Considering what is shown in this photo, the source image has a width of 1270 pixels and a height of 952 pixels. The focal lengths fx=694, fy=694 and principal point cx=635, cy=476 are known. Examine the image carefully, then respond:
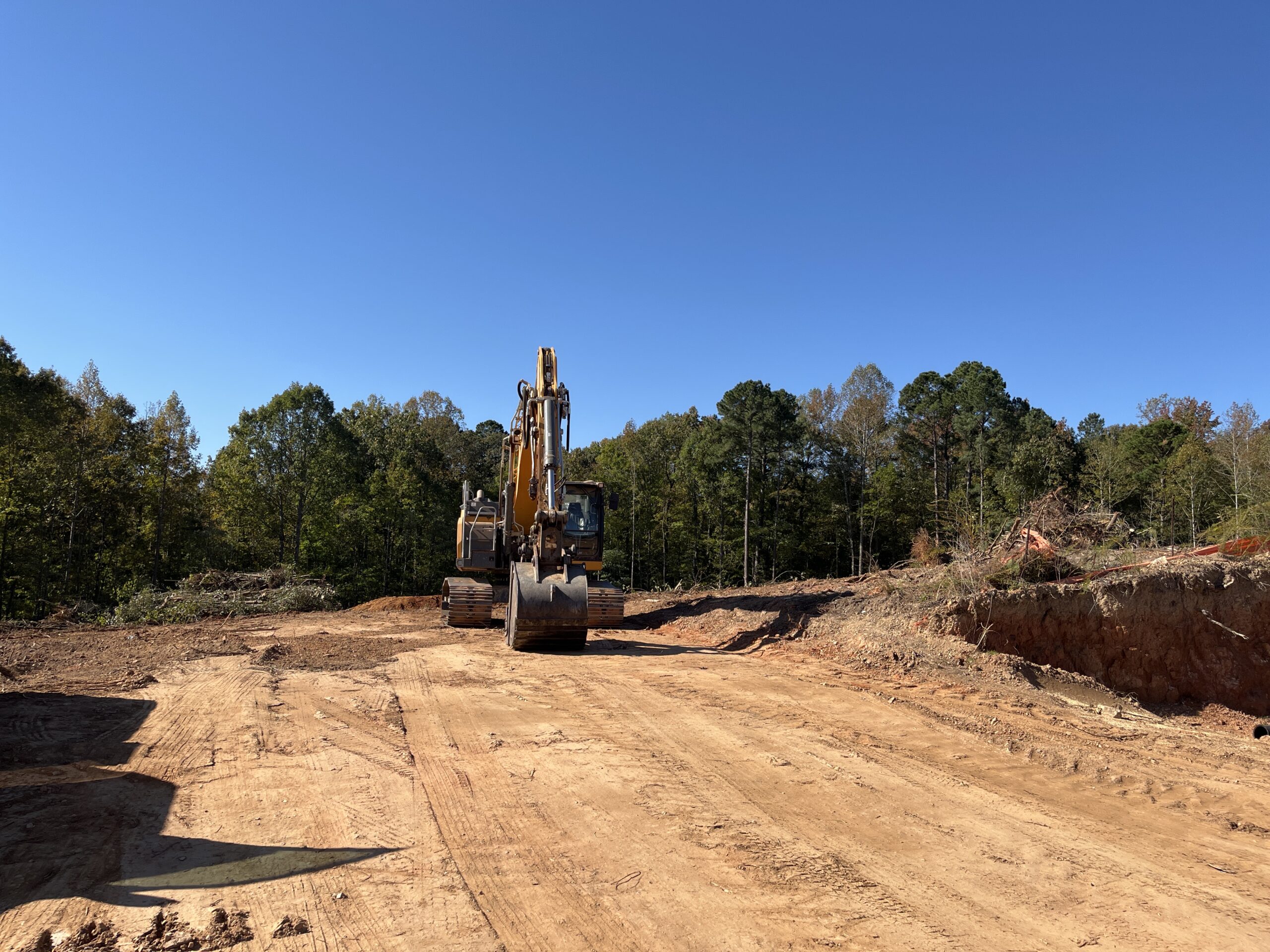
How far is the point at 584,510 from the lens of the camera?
1700 cm

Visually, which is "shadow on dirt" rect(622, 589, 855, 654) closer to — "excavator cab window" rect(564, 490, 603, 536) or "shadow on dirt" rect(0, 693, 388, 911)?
"excavator cab window" rect(564, 490, 603, 536)

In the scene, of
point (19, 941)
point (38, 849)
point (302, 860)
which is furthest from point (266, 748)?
point (19, 941)

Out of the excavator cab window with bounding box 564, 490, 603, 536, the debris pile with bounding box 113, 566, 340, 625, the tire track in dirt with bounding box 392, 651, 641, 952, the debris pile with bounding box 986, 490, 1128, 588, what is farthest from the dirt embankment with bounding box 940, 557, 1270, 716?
the debris pile with bounding box 113, 566, 340, 625

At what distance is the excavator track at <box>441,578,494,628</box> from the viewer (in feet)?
52.9

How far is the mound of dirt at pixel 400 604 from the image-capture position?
22.3 metres

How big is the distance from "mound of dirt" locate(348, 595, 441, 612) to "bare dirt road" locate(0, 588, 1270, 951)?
12509 mm

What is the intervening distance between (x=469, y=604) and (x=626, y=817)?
11.7 metres

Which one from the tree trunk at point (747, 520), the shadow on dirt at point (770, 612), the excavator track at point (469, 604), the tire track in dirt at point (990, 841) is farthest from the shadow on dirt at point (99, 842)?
the tree trunk at point (747, 520)

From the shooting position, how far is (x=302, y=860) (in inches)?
167

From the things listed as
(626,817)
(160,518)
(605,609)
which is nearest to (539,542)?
(605,609)

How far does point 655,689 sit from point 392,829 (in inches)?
201

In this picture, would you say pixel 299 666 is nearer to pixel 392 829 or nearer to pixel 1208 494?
pixel 392 829

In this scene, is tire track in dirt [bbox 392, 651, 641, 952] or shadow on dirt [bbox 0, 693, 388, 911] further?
shadow on dirt [bbox 0, 693, 388, 911]

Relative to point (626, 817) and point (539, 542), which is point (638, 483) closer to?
point (539, 542)
